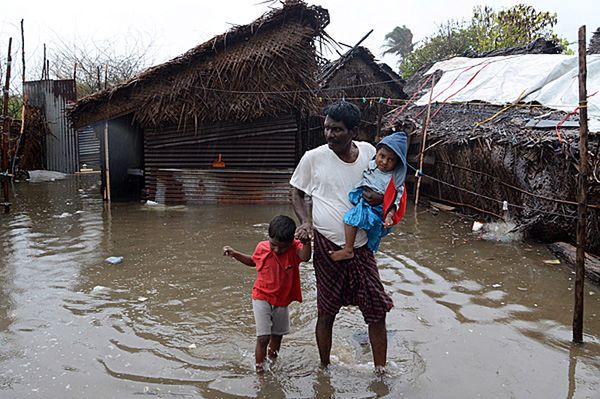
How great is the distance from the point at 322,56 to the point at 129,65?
13.5 m

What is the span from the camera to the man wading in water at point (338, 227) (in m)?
2.92

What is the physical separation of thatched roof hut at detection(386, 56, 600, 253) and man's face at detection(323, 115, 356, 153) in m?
3.90

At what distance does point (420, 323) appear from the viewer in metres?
4.07

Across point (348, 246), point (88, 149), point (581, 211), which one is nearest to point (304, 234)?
point (348, 246)

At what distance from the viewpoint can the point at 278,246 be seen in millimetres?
2977

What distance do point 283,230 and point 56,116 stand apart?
15054mm

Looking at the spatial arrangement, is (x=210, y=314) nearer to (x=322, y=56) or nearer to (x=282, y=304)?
(x=282, y=304)

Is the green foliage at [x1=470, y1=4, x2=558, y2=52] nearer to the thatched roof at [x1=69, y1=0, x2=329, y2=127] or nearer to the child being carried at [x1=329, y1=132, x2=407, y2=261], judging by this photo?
the thatched roof at [x1=69, y1=0, x2=329, y2=127]

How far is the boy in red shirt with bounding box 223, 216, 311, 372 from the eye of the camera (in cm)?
299

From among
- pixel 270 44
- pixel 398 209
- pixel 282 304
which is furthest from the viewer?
pixel 270 44

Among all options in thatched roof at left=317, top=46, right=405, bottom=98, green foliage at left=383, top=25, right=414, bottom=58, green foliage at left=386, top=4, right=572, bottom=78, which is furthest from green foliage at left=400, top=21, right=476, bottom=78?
green foliage at left=383, top=25, right=414, bottom=58

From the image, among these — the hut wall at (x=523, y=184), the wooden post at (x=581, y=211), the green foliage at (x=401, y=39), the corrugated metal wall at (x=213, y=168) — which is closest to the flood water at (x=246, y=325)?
the wooden post at (x=581, y=211)

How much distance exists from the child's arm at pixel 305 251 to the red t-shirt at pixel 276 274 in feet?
0.14

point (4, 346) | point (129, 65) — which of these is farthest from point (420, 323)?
point (129, 65)
